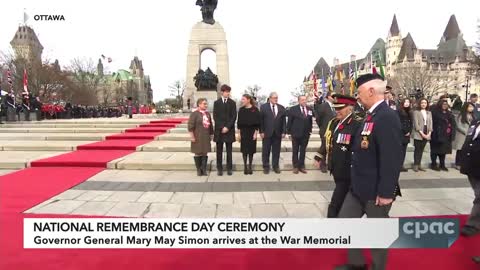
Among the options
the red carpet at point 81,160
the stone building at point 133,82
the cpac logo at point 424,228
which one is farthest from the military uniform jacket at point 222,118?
the stone building at point 133,82

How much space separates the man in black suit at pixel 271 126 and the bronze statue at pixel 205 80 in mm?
15311

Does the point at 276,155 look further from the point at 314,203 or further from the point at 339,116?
the point at 339,116

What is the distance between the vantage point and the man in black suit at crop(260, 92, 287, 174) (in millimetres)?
8812

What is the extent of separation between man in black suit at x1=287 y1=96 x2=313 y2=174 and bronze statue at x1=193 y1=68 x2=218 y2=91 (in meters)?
15.3

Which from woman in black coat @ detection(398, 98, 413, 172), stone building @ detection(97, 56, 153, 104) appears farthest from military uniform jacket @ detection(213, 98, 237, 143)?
stone building @ detection(97, 56, 153, 104)

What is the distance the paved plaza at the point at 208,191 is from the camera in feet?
19.0

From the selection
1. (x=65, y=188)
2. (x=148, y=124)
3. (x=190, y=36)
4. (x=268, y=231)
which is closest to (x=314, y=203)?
(x=268, y=231)

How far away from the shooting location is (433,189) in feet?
23.7

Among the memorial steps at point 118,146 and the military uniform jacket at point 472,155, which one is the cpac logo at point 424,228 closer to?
the military uniform jacket at point 472,155

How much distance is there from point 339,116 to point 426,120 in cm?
619

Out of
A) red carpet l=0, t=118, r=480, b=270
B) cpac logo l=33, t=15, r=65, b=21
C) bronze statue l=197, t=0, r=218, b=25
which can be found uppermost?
bronze statue l=197, t=0, r=218, b=25

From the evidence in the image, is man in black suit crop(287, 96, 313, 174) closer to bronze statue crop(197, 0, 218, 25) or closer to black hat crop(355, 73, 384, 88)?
black hat crop(355, 73, 384, 88)

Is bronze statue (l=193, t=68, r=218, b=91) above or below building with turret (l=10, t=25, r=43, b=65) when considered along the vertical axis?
below
